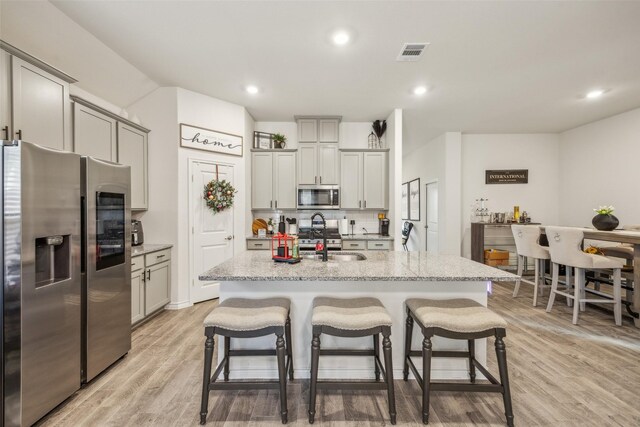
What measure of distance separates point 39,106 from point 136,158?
56.5 inches

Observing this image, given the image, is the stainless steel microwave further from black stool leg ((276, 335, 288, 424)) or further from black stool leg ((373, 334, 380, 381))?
black stool leg ((276, 335, 288, 424))

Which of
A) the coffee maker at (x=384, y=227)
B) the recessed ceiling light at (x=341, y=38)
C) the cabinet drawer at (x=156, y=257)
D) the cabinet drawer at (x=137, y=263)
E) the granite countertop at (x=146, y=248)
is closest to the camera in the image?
the recessed ceiling light at (x=341, y=38)

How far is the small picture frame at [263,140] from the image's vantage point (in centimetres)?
498

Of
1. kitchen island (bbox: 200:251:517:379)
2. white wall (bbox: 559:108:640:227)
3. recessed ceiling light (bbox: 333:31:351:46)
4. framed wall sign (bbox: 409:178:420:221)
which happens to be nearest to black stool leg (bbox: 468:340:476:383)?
kitchen island (bbox: 200:251:517:379)

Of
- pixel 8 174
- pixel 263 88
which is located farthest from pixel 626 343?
pixel 8 174

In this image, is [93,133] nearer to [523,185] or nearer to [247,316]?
[247,316]

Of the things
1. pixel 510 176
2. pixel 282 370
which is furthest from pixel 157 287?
pixel 510 176

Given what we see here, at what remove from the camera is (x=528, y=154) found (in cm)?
604

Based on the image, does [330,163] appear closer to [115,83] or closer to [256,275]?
[115,83]

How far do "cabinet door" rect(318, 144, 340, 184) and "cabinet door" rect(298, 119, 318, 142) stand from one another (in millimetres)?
207

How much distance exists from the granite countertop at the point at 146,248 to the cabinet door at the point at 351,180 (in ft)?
8.99

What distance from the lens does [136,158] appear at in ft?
12.0

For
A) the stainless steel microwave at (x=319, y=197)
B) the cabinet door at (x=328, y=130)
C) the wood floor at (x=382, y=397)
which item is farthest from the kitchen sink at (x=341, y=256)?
the cabinet door at (x=328, y=130)

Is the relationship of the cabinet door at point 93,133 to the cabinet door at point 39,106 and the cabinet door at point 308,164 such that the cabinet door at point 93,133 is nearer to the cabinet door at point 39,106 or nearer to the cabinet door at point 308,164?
the cabinet door at point 39,106
